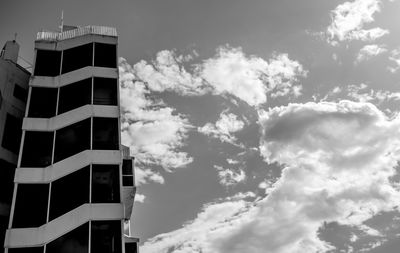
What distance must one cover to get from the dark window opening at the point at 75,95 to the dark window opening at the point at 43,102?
71 cm

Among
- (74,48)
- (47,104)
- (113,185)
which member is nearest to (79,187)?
(113,185)

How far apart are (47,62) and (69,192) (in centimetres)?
1232

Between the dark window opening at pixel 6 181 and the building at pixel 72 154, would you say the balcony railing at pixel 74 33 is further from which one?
the dark window opening at pixel 6 181

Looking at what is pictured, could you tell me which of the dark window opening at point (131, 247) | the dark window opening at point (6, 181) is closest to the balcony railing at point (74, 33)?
the dark window opening at point (6, 181)

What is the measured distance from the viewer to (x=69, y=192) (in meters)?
28.5

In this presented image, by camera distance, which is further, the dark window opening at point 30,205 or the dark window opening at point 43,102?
the dark window opening at point 43,102

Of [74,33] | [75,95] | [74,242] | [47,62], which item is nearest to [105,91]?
[75,95]

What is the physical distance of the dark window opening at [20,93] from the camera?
33.0m

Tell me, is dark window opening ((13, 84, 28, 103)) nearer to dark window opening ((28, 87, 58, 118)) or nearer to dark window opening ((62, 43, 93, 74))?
dark window opening ((28, 87, 58, 118))

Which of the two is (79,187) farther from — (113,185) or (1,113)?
(1,113)

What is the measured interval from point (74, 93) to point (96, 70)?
2786mm

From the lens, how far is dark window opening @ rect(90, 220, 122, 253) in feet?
88.5

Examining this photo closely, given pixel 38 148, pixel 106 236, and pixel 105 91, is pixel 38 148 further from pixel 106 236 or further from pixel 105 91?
pixel 106 236

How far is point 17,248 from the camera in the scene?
25094 millimetres
